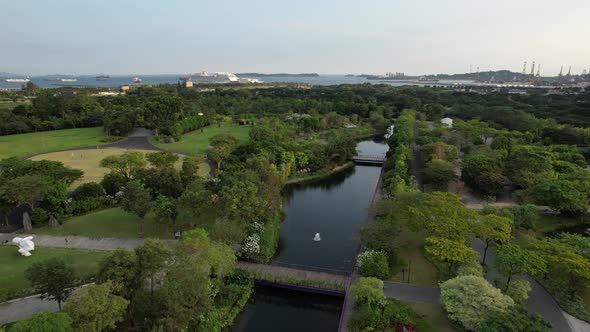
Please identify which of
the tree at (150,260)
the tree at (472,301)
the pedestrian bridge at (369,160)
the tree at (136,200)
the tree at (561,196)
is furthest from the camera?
the pedestrian bridge at (369,160)

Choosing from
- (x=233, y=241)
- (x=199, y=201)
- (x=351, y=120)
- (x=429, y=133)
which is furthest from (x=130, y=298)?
(x=351, y=120)

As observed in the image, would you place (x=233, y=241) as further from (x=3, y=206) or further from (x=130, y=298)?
(x=3, y=206)

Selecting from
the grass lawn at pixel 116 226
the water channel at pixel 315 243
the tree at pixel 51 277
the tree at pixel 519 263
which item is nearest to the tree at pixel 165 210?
the grass lawn at pixel 116 226

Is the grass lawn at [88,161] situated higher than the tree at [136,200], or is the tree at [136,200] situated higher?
the tree at [136,200]

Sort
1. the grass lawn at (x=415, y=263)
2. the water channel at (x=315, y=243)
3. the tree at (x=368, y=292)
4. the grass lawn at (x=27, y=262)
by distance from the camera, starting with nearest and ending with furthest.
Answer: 1. the tree at (x=368, y=292)
2. the grass lawn at (x=27, y=262)
3. the water channel at (x=315, y=243)
4. the grass lawn at (x=415, y=263)

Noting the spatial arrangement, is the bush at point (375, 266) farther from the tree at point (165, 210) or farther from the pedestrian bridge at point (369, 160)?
the pedestrian bridge at point (369, 160)

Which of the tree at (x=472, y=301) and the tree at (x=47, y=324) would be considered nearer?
the tree at (x=47, y=324)

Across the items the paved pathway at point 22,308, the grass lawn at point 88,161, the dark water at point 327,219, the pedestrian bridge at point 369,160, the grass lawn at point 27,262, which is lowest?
the dark water at point 327,219
